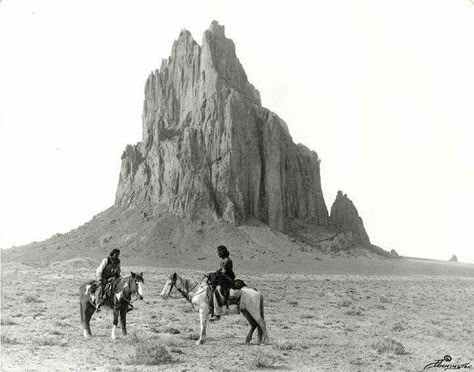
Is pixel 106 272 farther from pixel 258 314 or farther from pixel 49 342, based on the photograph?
pixel 258 314

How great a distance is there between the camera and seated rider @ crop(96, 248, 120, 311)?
17.7 metres

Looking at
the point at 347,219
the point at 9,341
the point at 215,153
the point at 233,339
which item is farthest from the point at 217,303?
the point at 347,219

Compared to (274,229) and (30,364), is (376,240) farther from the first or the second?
(30,364)

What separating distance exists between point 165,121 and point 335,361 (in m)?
118

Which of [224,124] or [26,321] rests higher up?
[224,124]

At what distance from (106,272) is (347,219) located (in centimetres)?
11824

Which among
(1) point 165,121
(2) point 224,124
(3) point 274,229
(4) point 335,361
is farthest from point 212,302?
(1) point 165,121

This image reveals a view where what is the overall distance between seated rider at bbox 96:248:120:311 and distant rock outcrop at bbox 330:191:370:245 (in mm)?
112579

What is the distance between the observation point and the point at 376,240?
14050 cm

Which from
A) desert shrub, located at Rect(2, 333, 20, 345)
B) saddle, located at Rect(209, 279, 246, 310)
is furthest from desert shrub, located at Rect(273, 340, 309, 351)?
desert shrub, located at Rect(2, 333, 20, 345)

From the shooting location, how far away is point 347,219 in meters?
131

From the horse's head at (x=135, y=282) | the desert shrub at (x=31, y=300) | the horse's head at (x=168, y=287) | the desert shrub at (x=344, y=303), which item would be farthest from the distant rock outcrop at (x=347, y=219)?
the horse's head at (x=135, y=282)

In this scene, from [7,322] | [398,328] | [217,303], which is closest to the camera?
[217,303]

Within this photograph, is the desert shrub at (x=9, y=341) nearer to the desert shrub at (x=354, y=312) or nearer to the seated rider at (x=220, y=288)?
the seated rider at (x=220, y=288)
